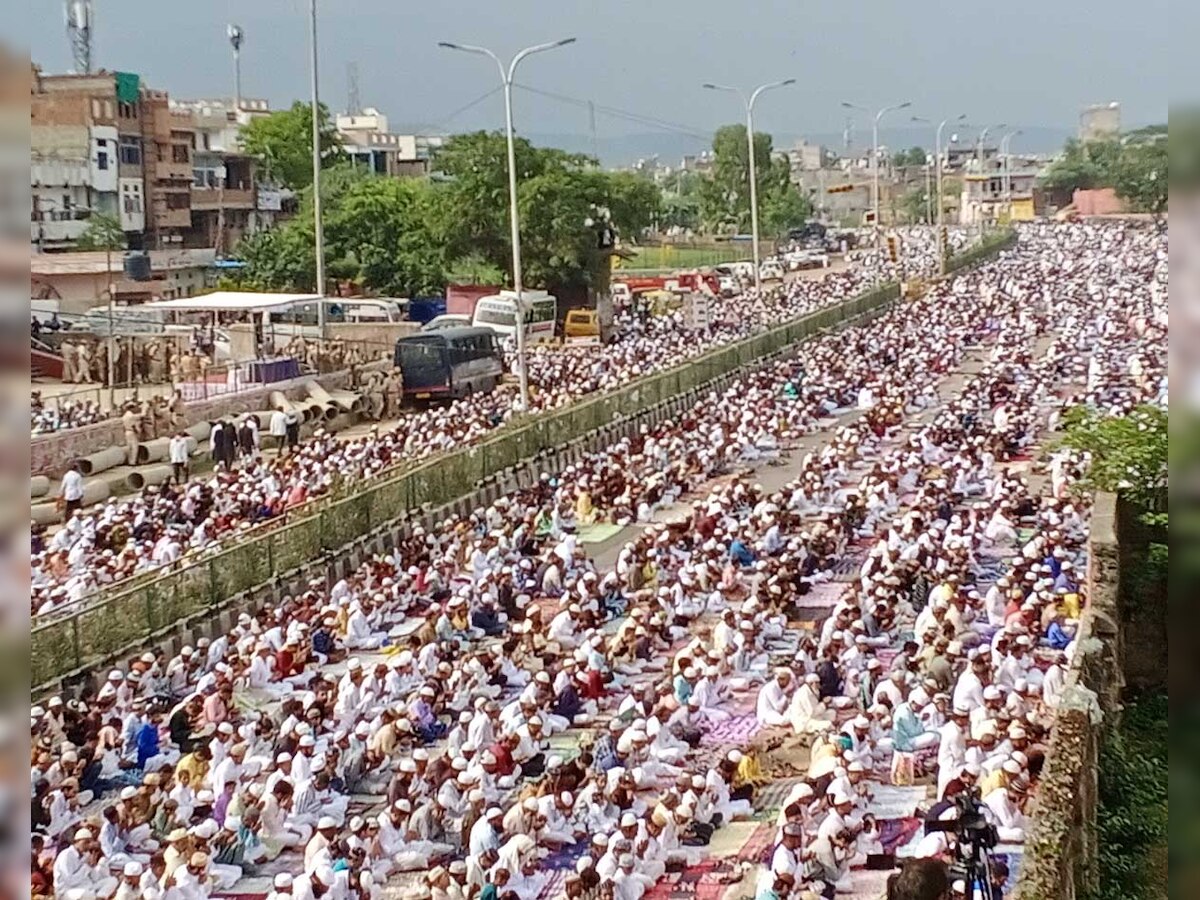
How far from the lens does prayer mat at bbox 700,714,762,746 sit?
13641 mm

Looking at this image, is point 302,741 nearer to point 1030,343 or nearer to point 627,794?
point 627,794

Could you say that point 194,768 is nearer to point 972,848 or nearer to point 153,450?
point 972,848

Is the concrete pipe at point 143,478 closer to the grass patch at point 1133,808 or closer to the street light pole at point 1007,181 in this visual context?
the grass patch at point 1133,808

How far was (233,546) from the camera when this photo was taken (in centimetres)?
1820

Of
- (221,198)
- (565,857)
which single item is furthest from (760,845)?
(221,198)

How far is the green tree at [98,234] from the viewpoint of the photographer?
4894 centimetres

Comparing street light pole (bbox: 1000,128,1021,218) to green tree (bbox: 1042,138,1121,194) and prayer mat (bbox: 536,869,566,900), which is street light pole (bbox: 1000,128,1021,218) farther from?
prayer mat (bbox: 536,869,566,900)

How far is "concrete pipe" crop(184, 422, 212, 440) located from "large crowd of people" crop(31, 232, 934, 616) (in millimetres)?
861

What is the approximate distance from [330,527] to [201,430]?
8.88m

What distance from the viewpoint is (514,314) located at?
39.7 m

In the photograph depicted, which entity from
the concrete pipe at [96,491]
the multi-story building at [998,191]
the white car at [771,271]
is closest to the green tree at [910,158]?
the multi-story building at [998,191]

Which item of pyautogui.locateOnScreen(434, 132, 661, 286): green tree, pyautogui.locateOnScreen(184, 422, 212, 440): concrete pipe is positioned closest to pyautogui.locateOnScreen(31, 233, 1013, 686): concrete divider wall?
pyautogui.locateOnScreen(184, 422, 212, 440): concrete pipe

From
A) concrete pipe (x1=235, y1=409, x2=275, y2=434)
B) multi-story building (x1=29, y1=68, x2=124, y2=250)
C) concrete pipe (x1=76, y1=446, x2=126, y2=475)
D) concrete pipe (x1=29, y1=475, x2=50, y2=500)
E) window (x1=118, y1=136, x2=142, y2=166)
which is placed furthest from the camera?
window (x1=118, y1=136, x2=142, y2=166)

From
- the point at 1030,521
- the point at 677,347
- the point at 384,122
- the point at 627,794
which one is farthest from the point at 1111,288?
the point at 384,122
